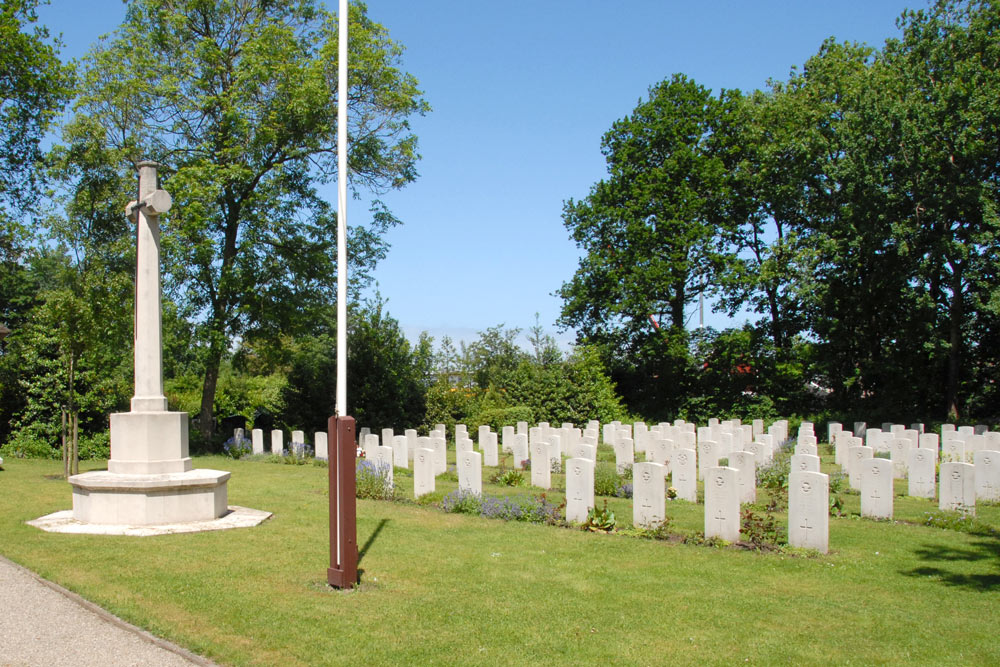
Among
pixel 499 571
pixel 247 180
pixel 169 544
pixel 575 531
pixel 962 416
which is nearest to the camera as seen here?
pixel 499 571

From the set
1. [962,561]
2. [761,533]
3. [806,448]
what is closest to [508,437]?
[806,448]

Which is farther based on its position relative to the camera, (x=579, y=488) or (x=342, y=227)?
(x=579, y=488)

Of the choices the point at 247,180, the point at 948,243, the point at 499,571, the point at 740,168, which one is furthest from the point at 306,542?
the point at 740,168

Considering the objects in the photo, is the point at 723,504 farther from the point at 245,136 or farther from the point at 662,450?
the point at 245,136

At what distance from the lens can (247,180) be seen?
22.9 metres

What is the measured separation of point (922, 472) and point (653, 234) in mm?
18509

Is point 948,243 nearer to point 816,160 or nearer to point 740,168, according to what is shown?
point 816,160

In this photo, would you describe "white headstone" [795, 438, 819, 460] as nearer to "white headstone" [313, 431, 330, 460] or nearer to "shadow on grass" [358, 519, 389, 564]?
"shadow on grass" [358, 519, 389, 564]

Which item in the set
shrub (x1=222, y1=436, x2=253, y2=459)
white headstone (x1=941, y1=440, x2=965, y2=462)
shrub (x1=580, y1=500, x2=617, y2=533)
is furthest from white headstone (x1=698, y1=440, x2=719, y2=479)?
shrub (x1=222, y1=436, x2=253, y2=459)

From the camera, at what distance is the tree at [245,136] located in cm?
2195

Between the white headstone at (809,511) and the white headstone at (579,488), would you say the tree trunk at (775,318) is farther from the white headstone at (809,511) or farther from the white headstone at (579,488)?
the white headstone at (809,511)

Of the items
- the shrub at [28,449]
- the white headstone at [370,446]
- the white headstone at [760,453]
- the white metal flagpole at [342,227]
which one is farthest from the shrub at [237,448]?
the white metal flagpole at [342,227]

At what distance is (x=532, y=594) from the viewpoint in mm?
7410

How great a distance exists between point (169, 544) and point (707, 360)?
26.4 m
